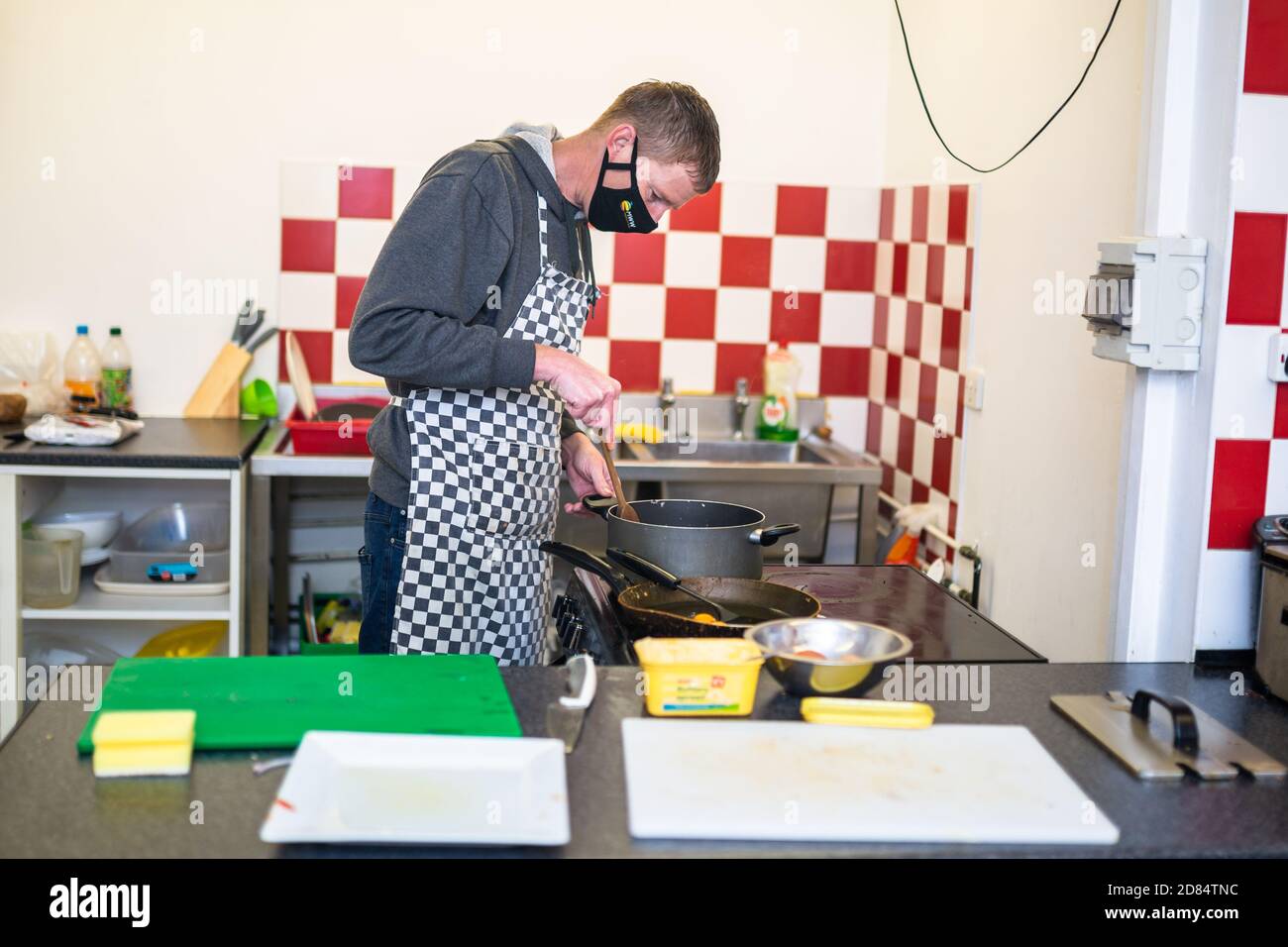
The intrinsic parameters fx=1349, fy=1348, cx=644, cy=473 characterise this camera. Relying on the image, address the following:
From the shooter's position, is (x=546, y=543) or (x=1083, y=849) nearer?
(x=1083, y=849)

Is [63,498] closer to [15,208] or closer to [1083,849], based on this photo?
[15,208]

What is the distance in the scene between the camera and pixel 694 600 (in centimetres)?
175

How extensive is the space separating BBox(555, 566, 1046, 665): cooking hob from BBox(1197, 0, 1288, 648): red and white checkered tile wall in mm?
281

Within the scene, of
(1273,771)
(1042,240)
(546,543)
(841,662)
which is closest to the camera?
(1273,771)

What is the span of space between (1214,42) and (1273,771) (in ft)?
3.13

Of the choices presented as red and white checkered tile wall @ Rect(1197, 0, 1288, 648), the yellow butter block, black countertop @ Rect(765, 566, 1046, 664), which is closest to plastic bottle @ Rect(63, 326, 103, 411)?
black countertop @ Rect(765, 566, 1046, 664)

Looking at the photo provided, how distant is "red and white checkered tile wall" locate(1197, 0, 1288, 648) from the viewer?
5.63 feet

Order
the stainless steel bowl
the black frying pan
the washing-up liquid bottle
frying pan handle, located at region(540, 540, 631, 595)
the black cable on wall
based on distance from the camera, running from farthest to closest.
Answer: the washing-up liquid bottle, the black cable on wall, frying pan handle, located at region(540, 540, 631, 595), the black frying pan, the stainless steel bowl

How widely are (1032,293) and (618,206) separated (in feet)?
3.21

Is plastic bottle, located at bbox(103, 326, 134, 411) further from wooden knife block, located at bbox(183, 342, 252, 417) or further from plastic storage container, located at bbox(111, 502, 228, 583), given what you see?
plastic storage container, located at bbox(111, 502, 228, 583)

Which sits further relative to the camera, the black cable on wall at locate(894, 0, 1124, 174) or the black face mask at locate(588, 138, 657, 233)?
the black cable on wall at locate(894, 0, 1124, 174)

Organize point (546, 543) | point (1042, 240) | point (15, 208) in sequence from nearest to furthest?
point (546, 543) → point (1042, 240) → point (15, 208)
